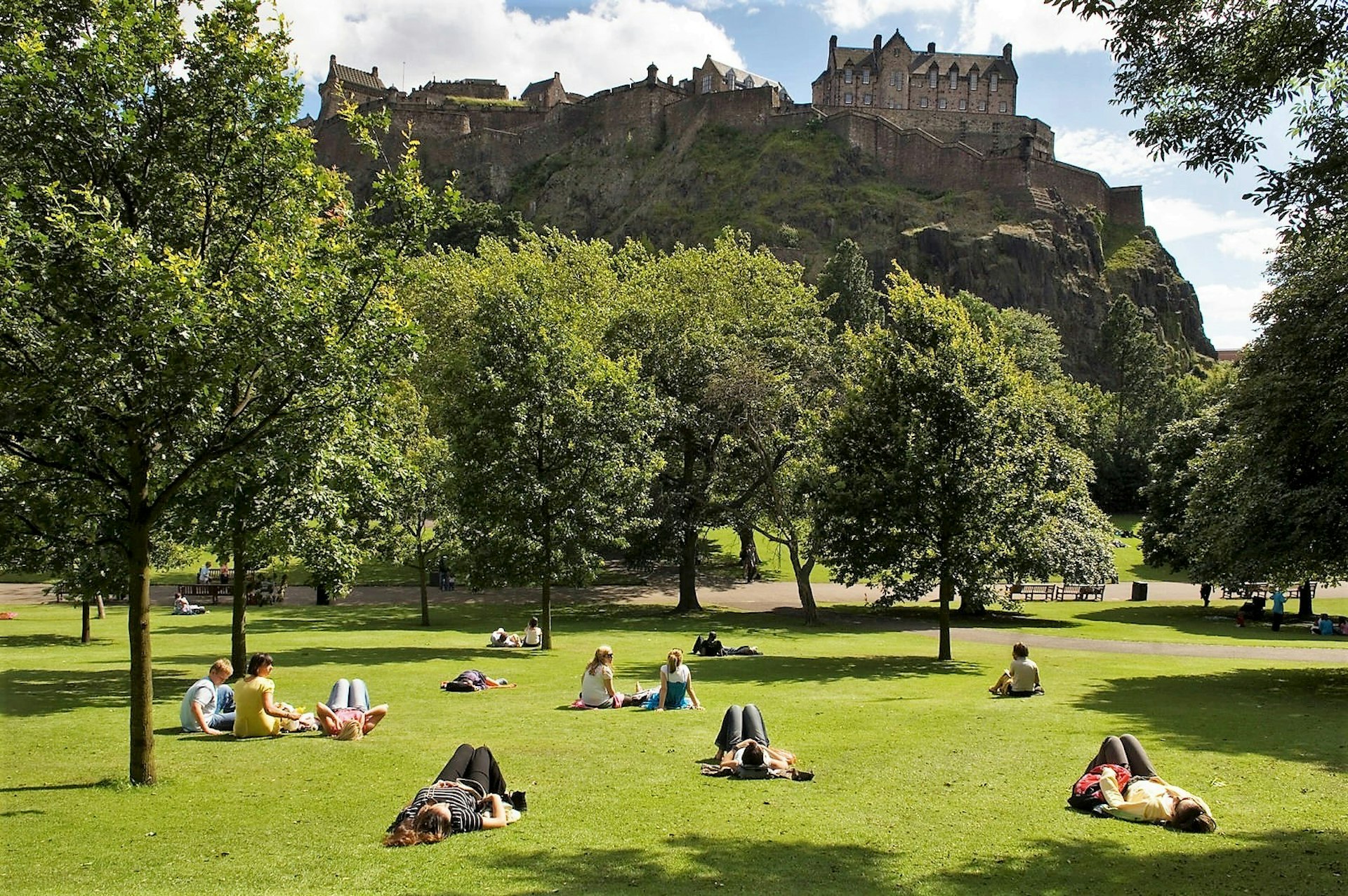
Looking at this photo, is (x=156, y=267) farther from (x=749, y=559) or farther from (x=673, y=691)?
(x=749, y=559)

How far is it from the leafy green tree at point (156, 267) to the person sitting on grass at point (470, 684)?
7.04 meters

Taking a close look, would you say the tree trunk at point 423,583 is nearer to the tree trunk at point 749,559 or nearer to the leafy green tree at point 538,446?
the leafy green tree at point 538,446

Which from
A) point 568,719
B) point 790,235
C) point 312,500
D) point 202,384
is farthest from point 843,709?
point 790,235

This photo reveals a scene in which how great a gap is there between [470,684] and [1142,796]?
1149 cm

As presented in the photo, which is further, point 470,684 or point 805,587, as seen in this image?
point 805,587

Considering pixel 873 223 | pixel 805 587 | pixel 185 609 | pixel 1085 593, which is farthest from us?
pixel 873 223

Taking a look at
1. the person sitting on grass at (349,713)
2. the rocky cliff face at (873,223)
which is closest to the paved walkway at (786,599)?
the person sitting on grass at (349,713)

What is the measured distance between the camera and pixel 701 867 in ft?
25.4

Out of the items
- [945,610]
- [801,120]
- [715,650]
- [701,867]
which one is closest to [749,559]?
[715,650]

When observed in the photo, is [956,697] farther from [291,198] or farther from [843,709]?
[291,198]

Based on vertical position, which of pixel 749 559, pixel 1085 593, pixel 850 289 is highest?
pixel 850 289

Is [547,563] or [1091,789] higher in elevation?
[547,563]

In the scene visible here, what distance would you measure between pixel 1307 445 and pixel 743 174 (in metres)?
105

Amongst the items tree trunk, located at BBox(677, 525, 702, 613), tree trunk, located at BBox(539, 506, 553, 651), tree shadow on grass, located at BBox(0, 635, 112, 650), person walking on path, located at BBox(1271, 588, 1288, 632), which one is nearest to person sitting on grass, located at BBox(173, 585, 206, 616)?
tree shadow on grass, located at BBox(0, 635, 112, 650)
